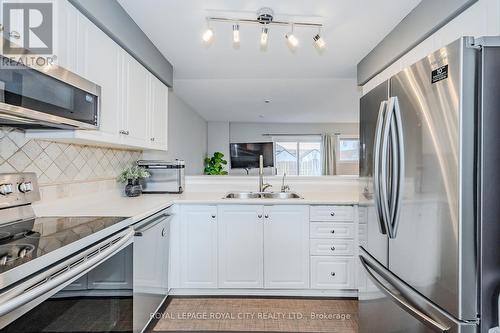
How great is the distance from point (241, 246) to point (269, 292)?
1.57ft

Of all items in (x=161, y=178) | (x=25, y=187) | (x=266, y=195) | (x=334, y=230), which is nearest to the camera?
(x=25, y=187)

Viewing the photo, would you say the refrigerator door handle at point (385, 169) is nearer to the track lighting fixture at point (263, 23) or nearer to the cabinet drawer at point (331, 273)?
the track lighting fixture at point (263, 23)

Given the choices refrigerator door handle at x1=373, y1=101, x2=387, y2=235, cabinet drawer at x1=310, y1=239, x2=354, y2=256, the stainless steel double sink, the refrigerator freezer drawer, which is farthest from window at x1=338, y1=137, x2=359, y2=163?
refrigerator door handle at x1=373, y1=101, x2=387, y2=235

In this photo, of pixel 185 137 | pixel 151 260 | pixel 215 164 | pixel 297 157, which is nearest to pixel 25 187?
pixel 151 260

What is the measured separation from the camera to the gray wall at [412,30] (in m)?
1.48

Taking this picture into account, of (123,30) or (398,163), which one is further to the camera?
(123,30)

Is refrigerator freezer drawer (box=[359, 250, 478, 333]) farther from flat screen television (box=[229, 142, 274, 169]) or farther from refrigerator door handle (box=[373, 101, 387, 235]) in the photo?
flat screen television (box=[229, 142, 274, 169])

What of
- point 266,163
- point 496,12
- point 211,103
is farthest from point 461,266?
point 211,103

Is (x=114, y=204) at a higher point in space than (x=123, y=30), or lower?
lower

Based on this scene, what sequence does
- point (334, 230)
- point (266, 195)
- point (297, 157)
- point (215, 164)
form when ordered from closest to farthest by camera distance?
point (334, 230), point (266, 195), point (215, 164), point (297, 157)

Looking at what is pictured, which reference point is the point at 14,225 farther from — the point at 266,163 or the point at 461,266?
the point at 266,163

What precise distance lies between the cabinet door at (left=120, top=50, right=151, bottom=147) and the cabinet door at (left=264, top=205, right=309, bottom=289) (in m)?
1.24

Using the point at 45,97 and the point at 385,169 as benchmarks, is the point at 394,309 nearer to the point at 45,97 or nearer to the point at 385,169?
the point at 385,169

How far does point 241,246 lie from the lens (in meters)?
2.32
